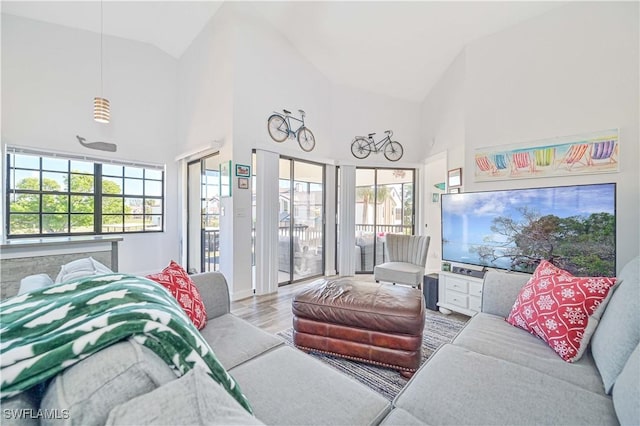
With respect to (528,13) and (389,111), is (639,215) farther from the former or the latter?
(389,111)

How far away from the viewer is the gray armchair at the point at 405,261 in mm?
3539

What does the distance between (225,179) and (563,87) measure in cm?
393

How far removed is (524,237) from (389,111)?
323 cm

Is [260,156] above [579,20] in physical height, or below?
below

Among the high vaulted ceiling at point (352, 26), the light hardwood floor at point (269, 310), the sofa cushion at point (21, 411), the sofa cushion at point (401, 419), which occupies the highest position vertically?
the high vaulted ceiling at point (352, 26)

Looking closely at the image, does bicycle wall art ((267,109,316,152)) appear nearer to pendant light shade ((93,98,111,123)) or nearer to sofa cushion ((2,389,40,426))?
pendant light shade ((93,98,111,123))

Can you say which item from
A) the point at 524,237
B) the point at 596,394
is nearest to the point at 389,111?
the point at 524,237

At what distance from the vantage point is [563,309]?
140 cm

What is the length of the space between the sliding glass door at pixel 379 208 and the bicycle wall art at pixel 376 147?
1.04ft

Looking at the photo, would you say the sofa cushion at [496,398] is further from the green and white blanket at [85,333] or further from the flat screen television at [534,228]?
the flat screen television at [534,228]

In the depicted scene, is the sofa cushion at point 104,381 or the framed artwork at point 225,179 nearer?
the sofa cushion at point 104,381

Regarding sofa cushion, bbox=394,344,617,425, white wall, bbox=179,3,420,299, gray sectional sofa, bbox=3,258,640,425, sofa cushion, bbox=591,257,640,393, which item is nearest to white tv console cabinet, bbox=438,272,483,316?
gray sectional sofa, bbox=3,258,640,425

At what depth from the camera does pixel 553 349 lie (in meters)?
1.37

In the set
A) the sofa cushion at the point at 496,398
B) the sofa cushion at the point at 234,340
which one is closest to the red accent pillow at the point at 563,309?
the sofa cushion at the point at 496,398
